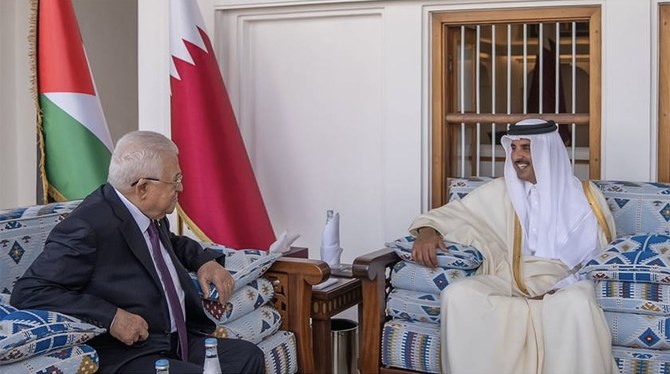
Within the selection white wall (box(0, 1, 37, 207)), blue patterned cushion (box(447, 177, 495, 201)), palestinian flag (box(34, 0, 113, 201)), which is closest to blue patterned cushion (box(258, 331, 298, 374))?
blue patterned cushion (box(447, 177, 495, 201))

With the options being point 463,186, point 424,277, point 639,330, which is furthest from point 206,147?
point 639,330

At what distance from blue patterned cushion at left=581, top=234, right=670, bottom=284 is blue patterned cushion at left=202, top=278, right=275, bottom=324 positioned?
1217 millimetres

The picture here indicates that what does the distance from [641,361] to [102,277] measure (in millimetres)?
1911

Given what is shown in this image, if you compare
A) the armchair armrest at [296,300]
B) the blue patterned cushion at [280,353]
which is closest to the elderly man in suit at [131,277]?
the blue patterned cushion at [280,353]

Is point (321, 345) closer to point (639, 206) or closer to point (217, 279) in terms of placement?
point (217, 279)

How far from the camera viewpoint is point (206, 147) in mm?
4492

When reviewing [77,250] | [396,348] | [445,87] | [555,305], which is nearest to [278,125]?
[445,87]

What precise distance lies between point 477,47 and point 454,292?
1.68 meters

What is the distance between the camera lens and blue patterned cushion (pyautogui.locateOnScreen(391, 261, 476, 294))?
3.64 metres

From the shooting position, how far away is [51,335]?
246 centimetres

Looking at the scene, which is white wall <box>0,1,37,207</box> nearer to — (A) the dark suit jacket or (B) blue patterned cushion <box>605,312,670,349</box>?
(A) the dark suit jacket

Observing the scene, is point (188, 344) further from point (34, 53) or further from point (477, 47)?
point (477, 47)

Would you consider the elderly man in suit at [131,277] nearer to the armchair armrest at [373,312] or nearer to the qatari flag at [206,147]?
the armchair armrest at [373,312]

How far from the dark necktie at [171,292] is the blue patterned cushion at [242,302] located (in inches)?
9.4
